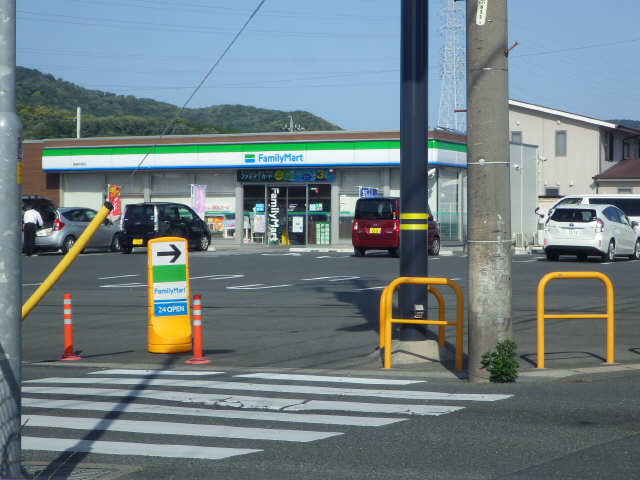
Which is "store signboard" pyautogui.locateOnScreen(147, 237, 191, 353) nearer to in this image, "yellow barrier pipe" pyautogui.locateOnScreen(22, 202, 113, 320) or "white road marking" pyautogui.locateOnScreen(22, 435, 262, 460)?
"white road marking" pyautogui.locateOnScreen(22, 435, 262, 460)

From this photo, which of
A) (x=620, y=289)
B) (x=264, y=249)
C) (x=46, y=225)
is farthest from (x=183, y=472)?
(x=264, y=249)

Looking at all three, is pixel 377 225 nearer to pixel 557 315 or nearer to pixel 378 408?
pixel 557 315

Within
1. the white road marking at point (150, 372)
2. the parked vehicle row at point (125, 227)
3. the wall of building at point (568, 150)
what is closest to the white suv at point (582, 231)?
the parked vehicle row at point (125, 227)

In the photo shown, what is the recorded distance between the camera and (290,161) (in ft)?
146

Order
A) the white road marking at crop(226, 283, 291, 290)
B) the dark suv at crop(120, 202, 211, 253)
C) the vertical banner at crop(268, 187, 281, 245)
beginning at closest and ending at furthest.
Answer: the white road marking at crop(226, 283, 291, 290), the dark suv at crop(120, 202, 211, 253), the vertical banner at crop(268, 187, 281, 245)

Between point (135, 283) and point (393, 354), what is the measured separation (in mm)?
12443

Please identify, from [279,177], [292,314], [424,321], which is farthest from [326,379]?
[279,177]

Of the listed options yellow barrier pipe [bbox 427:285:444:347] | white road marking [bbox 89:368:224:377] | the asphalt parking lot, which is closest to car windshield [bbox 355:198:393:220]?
the asphalt parking lot

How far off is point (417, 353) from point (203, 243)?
87.8ft

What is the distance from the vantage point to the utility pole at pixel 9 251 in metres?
4.53

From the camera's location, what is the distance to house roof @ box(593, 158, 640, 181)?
51.9 meters

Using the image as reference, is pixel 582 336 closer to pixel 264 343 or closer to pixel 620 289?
pixel 264 343

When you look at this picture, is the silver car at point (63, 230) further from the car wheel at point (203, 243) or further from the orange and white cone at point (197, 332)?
the orange and white cone at point (197, 332)

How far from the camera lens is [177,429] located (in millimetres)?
6969
